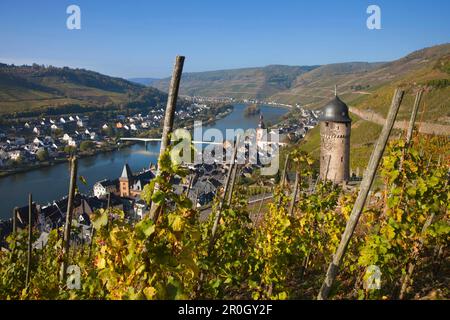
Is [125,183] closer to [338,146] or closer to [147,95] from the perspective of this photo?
[338,146]

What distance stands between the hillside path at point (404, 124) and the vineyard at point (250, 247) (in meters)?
16.8

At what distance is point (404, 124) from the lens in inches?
1606

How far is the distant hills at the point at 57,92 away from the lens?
10639 cm

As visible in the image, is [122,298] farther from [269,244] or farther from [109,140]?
[109,140]

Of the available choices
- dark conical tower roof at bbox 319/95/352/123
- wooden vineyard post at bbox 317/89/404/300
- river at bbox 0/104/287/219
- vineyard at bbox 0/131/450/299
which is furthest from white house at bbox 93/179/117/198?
wooden vineyard post at bbox 317/89/404/300

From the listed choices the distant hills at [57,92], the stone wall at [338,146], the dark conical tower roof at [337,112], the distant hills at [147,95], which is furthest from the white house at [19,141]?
the dark conical tower roof at [337,112]

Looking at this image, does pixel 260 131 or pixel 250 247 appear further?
pixel 260 131

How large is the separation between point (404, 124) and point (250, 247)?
38.4 m

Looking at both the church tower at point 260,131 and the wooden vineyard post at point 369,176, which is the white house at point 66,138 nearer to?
the church tower at point 260,131

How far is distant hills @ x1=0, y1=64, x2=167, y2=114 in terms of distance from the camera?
349 feet

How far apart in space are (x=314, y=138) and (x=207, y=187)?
30.5 metres

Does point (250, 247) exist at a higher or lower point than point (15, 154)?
higher

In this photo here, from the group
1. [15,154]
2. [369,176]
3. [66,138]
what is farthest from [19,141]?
[369,176]

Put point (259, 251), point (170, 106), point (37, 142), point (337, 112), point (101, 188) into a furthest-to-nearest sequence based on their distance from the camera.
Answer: point (37, 142) → point (101, 188) → point (337, 112) → point (259, 251) → point (170, 106)
